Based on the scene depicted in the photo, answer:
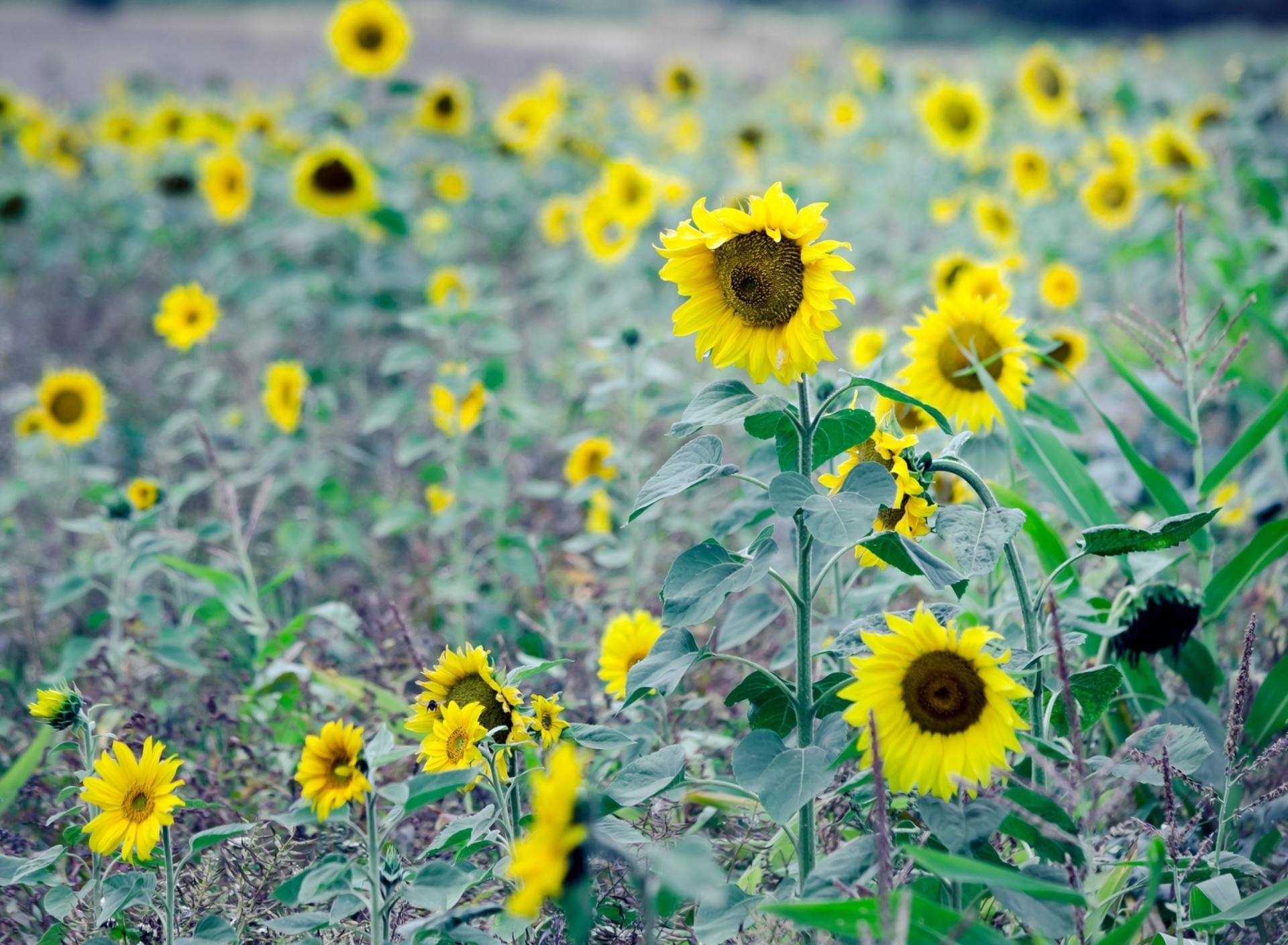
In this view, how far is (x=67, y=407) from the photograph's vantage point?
239 centimetres

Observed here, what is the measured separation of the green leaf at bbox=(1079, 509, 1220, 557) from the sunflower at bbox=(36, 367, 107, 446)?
212cm

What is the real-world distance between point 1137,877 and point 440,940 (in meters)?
0.85

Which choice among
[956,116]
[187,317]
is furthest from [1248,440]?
[956,116]

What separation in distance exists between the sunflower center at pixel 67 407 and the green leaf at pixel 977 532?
6.57 ft

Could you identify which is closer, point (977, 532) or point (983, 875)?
point (983, 875)

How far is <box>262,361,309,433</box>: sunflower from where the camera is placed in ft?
7.79

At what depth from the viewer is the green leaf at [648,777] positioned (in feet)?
3.75

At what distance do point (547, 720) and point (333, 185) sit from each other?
2.27 meters

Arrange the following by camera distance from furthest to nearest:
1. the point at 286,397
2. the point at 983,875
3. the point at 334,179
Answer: the point at 334,179, the point at 286,397, the point at 983,875

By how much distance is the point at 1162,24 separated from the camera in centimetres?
1523

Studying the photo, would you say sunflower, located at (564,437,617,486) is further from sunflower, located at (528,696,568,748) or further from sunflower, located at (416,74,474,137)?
sunflower, located at (416,74,474,137)

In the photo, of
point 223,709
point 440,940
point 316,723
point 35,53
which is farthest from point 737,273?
point 35,53

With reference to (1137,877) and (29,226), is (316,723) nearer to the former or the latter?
(1137,877)

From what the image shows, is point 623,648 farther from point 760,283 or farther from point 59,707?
point 59,707
